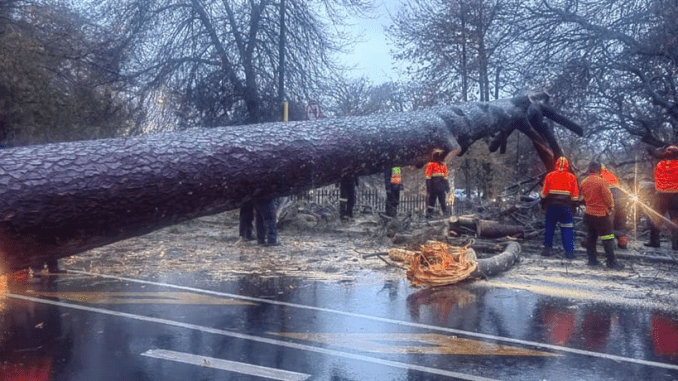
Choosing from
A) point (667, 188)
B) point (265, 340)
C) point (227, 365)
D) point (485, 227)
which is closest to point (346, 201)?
point (485, 227)

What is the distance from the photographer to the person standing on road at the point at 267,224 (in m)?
11.4

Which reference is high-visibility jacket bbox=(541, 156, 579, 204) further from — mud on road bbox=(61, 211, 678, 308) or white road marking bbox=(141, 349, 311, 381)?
white road marking bbox=(141, 349, 311, 381)

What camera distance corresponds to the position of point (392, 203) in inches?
603

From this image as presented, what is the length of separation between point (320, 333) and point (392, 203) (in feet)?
30.5

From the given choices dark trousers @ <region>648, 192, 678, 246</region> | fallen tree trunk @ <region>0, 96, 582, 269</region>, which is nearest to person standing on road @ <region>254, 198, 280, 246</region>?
dark trousers @ <region>648, 192, 678, 246</region>

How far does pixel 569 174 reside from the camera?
33.5ft

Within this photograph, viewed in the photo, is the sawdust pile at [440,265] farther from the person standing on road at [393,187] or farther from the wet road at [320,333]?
the person standing on road at [393,187]

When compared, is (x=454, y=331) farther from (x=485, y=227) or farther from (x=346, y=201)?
(x=346, y=201)

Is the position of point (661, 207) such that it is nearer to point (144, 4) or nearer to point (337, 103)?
point (337, 103)

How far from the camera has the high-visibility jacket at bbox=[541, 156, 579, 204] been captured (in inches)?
400

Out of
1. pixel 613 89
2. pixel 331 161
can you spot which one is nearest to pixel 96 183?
pixel 331 161

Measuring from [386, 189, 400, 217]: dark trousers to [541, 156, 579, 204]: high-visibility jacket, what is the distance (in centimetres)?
496

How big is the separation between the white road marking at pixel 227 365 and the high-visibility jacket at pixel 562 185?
6.60 metres

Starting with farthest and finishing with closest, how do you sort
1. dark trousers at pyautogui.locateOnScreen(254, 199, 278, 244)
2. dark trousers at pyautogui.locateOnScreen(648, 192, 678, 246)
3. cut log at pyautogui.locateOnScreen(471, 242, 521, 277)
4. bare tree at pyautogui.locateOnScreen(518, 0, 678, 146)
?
bare tree at pyautogui.locateOnScreen(518, 0, 678, 146) → dark trousers at pyautogui.locateOnScreen(254, 199, 278, 244) → dark trousers at pyautogui.locateOnScreen(648, 192, 678, 246) → cut log at pyautogui.locateOnScreen(471, 242, 521, 277)
